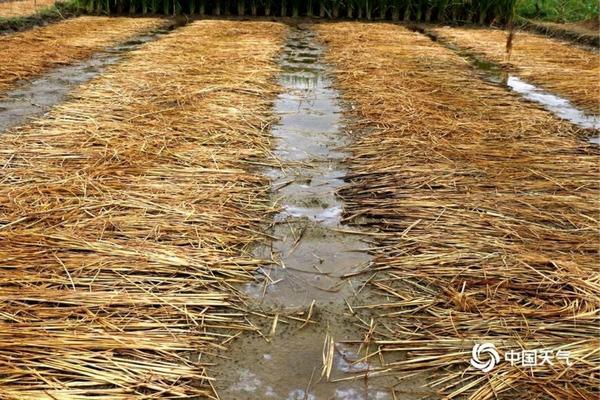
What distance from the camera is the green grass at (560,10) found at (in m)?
12.3

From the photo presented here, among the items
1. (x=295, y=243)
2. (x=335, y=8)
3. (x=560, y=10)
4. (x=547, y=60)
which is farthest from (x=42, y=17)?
(x=560, y=10)

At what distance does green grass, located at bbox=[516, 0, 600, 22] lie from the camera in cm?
1226

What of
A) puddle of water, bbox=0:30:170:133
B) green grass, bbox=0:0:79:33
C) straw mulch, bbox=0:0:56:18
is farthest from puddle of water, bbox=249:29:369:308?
straw mulch, bbox=0:0:56:18

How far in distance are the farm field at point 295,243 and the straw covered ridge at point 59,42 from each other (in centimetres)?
70

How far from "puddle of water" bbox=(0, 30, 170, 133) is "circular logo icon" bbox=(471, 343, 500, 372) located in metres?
3.44

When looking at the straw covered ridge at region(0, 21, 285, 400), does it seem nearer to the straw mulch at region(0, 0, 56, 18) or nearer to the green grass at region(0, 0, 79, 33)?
the green grass at region(0, 0, 79, 33)

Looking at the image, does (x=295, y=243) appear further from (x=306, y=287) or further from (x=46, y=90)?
(x=46, y=90)

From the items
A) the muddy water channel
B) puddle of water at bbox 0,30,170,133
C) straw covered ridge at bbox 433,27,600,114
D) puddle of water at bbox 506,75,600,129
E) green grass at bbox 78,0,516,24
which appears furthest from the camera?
green grass at bbox 78,0,516,24

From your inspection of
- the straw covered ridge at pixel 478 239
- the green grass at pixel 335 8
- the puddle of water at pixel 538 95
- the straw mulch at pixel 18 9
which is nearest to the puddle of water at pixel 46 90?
the straw covered ridge at pixel 478 239

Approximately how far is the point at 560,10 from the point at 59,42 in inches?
422

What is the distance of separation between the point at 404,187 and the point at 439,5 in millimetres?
11381

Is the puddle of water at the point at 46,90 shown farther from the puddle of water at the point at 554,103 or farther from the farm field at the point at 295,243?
the puddle of water at the point at 554,103

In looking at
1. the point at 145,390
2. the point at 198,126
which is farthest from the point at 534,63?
the point at 145,390

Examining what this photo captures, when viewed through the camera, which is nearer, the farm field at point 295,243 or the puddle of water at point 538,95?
the farm field at point 295,243
